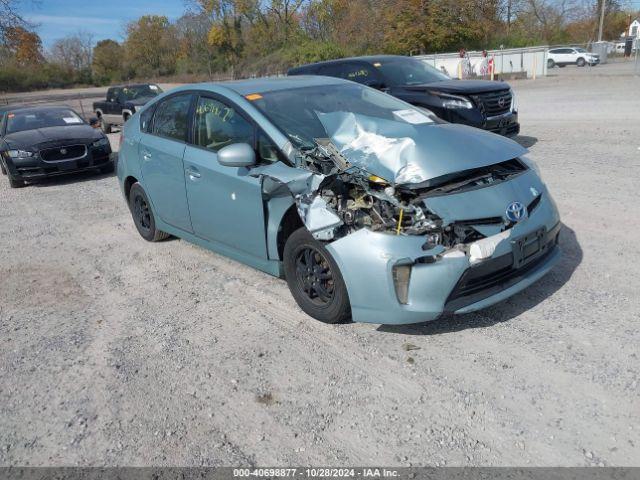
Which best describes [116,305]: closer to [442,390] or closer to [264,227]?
[264,227]

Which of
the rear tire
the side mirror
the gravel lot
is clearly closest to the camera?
the gravel lot

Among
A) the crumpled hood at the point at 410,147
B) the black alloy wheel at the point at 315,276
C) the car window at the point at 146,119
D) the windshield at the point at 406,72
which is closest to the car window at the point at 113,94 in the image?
the windshield at the point at 406,72

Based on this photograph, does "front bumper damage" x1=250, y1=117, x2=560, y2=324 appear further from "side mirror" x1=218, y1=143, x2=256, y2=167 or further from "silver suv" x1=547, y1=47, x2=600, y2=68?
"silver suv" x1=547, y1=47, x2=600, y2=68

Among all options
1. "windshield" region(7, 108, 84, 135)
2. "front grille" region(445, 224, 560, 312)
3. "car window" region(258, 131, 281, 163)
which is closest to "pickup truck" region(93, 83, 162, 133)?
"windshield" region(7, 108, 84, 135)

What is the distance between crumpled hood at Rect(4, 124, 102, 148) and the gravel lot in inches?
214

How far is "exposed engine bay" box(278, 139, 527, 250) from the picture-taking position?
358 centimetres

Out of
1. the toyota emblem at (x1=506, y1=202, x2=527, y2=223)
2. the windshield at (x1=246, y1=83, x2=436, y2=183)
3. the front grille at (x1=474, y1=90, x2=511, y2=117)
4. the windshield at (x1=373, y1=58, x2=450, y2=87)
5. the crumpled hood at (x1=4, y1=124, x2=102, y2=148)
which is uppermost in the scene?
the windshield at (x1=373, y1=58, x2=450, y2=87)

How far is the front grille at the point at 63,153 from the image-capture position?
1026cm

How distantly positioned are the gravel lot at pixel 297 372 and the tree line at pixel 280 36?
3959 cm

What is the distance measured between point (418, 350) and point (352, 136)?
163 cm

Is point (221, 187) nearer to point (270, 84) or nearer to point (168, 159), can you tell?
point (168, 159)

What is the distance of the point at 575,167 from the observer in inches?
318

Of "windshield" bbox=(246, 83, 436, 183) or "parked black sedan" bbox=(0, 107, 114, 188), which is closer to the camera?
"windshield" bbox=(246, 83, 436, 183)

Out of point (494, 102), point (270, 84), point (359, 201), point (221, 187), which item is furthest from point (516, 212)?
point (494, 102)
